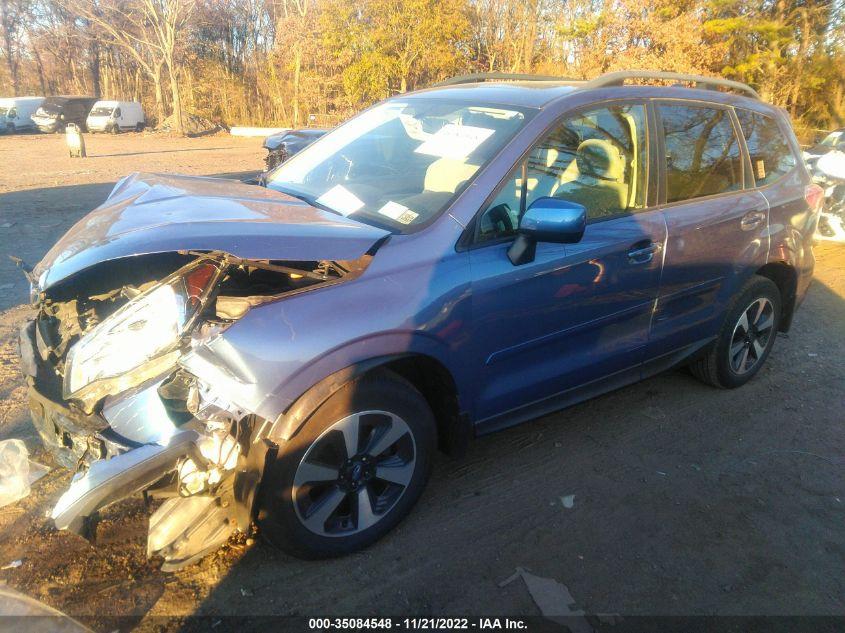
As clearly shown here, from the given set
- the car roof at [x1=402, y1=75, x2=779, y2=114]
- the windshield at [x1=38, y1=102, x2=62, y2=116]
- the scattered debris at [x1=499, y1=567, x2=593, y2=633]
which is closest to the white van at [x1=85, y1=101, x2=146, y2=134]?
the windshield at [x1=38, y1=102, x2=62, y2=116]

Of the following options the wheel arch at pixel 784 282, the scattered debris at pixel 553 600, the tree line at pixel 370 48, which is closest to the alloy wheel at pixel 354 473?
the scattered debris at pixel 553 600

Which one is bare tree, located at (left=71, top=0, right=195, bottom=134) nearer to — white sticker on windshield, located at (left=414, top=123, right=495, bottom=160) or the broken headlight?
white sticker on windshield, located at (left=414, top=123, right=495, bottom=160)

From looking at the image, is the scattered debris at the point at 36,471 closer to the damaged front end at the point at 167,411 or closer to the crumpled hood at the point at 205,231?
the damaged front end at the point at 167,411

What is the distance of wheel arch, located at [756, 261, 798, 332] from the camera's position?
14.0ft

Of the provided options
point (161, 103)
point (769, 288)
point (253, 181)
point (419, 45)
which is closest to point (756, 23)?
point (419, 45)

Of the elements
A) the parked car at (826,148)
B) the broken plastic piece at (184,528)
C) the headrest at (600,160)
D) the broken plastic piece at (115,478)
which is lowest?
the broken plastic piece at (184,528)

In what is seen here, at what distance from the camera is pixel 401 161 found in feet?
10.9

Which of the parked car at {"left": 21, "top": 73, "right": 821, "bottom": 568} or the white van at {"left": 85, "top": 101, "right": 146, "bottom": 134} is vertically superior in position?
the white van at {"left": 85, "top": 101, "right": 146, "bottom": 134}

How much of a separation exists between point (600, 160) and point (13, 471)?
11.1 feet

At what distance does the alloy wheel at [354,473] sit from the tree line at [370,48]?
1882 cm

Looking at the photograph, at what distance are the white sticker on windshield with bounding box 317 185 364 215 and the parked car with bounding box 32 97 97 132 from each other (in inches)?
1325

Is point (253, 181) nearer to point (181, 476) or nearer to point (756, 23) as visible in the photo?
point (181, 476)

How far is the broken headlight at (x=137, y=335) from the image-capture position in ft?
8.08

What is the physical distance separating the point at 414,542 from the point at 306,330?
115 centimetres
